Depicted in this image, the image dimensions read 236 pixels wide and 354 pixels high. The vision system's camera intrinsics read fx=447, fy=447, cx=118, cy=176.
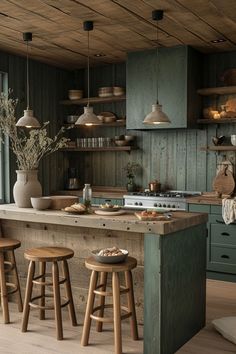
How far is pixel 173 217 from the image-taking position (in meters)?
3.32

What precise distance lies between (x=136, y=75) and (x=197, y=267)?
311 centimetres

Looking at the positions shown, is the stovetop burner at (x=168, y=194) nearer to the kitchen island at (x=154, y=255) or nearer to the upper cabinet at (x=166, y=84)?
the upper cabinet at (x=166, y=84)

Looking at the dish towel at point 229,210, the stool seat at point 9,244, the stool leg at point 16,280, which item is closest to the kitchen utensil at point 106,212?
the stool seat at point 9,244

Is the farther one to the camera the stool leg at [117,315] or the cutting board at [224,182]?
the cutting board at [224,182]

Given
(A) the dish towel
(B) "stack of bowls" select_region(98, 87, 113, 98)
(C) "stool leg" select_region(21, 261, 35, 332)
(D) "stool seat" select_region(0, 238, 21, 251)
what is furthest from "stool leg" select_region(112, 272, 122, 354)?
(B) "stack of bowls" select_region(98, 87, 113, 98)

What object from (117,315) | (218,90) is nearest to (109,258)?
(117,315)

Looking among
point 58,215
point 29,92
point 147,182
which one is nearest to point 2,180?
point 29,92

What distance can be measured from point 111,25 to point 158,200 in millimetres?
2151

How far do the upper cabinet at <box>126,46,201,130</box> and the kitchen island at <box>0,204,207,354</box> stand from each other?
229cm

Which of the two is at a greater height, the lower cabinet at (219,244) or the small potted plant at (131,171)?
the small potted plant at (131,171)

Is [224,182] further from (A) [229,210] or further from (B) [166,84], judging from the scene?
(B) [166,84]

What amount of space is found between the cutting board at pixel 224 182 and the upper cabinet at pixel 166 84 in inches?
28.4

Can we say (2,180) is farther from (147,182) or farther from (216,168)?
(216,168)

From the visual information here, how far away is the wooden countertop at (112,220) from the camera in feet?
9.97
